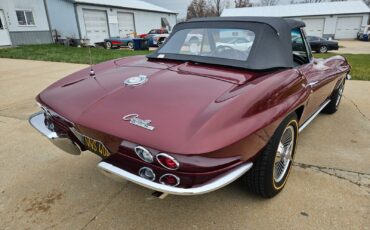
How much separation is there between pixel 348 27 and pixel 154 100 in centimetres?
4065

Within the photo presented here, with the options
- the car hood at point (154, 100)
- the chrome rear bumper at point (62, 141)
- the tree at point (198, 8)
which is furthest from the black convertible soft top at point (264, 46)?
the tree at point (198, 8)

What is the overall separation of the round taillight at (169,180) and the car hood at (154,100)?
0.19 m

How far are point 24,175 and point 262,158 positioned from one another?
237cm

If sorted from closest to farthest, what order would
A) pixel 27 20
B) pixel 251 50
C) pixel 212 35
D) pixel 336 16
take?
pixel 251 50, pixel 212 35, pixel 27 20, pixel 336 16

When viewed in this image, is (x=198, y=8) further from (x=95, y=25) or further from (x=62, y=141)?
(x=62, y=141)

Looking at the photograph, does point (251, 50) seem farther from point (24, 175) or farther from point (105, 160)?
point (24, 175)

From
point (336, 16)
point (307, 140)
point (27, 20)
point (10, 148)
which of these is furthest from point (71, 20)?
point (336, 16)

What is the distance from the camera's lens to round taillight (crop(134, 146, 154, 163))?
1.67 m

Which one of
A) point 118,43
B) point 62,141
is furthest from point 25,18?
point 62,141

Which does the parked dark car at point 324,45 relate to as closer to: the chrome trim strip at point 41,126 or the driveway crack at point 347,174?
the driveway crack at point 347,174

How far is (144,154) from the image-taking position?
66.7 inches

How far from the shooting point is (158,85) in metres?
2.22

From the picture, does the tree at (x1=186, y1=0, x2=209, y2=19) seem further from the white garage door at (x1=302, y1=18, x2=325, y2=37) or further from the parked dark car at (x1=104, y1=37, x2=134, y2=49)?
the parked dark car at (x1=104, y1=37, x2=134, y2=49)

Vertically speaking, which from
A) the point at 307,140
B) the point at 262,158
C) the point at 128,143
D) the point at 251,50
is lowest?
the point at 307,140
